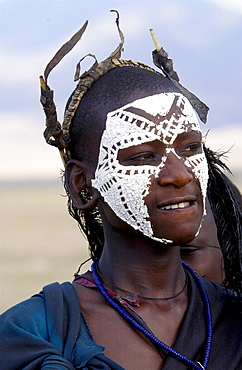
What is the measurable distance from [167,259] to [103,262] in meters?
0.29

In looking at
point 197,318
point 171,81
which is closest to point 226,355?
point 197,318

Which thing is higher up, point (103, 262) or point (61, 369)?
point (103, 262)

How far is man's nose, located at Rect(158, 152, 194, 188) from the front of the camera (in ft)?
8.58

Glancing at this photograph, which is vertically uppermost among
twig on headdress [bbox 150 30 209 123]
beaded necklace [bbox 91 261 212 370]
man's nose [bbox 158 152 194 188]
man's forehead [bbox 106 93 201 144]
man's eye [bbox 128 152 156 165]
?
twig on headdress [bbox 150 30 209 123]

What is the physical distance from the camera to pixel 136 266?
279cm

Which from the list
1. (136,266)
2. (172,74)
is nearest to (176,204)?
(136,266)

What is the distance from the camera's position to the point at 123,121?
8.95 ft

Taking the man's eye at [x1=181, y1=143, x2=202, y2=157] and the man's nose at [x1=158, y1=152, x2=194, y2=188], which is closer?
the man's nose at [x1=158, y1=152, x2=194, y2=188]

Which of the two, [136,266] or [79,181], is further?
[79,181]

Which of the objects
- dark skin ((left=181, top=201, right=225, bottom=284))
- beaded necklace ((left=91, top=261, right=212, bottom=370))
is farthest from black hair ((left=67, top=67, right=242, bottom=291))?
dark skin ((left=181, top=201, right=225, bottom=284))

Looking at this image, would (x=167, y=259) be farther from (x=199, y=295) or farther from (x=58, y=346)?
(x=58, y=346)

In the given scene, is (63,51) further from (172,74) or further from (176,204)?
(176,204)

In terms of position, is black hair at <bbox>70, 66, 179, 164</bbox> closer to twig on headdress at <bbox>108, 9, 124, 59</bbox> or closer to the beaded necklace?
twig on headdress at <bbox>108, 9, 124, 59</bbox>

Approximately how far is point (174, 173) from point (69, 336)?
0.74 metres
